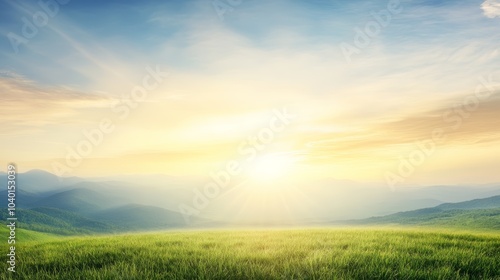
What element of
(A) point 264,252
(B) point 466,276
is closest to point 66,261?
(A) point 264,252

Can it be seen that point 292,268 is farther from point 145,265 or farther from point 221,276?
point 145,265

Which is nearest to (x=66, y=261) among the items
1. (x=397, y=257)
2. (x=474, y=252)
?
(x=397, y=257)

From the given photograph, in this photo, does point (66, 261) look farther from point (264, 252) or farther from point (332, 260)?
point (332, 260)

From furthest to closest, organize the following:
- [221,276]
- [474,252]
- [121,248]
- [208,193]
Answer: [208,193] < [121,248] < [474,252] < [221,276]

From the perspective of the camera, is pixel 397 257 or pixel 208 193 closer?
pixel 397 257

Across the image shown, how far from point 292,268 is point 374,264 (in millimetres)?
1941

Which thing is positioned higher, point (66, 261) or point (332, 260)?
point (66, 261)

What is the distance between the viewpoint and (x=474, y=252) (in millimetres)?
8516

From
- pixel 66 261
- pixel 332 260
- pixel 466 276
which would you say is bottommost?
pixel 466 276

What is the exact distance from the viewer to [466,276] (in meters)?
6.54

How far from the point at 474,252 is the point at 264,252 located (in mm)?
5673

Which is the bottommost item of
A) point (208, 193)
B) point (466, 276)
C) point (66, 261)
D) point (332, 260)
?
point (466, 276)

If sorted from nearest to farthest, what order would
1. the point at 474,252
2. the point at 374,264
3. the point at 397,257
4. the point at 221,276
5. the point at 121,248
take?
the point at 221,276 < the point at 374,264 < the point at 397,257 < the point at 474,252 < the point at 121,248

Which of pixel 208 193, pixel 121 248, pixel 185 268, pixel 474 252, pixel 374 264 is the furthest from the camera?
pixel 208 193
